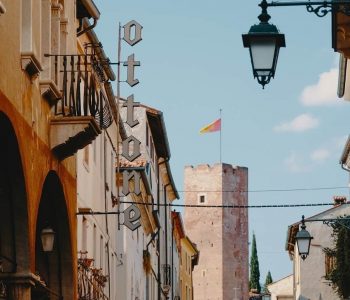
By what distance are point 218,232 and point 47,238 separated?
10260 centimetres

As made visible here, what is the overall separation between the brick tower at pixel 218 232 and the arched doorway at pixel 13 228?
10253cm

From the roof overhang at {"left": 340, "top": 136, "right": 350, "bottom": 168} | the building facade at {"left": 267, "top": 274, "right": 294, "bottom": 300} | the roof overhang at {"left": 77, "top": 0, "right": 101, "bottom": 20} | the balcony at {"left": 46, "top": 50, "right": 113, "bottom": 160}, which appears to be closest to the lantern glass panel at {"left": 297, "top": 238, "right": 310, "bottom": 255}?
the roof overhang at {"left": 77, "top": 0, "right": 101, "bottom": 20}

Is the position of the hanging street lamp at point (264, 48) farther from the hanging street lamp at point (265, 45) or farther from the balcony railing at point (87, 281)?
the balcony railing at point (87, 281)

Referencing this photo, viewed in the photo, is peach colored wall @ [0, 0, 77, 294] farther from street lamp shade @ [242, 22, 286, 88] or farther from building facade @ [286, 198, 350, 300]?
building facade @ [286, 198, 350, 300]

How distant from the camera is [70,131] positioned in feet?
53.4

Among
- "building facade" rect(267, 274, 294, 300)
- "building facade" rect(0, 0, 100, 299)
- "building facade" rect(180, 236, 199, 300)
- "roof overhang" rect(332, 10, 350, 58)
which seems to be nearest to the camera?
"building facade" rect(0, 0, 100, 299)

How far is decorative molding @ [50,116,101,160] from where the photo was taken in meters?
16.2

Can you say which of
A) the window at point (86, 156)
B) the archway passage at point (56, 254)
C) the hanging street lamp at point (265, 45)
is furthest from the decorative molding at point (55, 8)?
the window at point (86, 156)

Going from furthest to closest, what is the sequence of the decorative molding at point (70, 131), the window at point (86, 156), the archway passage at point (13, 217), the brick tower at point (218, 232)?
the brick tower at point (218, 232), the window at point (86, 156), the decorative molding at point (70, 131), the archway passage at point (13, 217)

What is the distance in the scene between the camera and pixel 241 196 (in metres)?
119

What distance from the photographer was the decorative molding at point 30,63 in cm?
1430

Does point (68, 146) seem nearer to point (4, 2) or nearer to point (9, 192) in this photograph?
point (9, 192)

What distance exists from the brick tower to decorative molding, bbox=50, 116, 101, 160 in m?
101

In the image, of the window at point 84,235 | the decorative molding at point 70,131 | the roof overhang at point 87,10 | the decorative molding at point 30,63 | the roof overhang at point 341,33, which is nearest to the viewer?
the decorative molding at point 30,63
